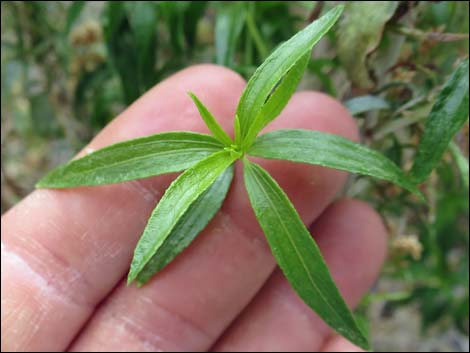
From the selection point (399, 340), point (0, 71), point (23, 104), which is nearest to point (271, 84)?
point (0, 71)

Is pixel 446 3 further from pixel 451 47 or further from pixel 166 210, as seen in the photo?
pixel 166 210

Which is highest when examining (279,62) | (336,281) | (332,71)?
(279,62)

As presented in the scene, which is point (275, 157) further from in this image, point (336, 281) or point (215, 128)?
point (336, 281)

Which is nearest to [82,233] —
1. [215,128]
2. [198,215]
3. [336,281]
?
[198,215]

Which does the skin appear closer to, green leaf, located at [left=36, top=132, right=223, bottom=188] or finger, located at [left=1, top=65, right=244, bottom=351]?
finger, located at [left=1, top=65, right=244, bottom=351]

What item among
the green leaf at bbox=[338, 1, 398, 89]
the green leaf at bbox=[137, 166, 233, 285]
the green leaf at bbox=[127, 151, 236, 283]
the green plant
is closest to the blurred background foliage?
the green leaf at bbox=[338, 1, 398, 89]

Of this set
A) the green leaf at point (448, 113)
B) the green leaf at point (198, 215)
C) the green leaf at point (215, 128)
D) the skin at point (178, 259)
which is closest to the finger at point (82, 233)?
the skin at point (178, 259)
